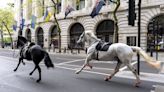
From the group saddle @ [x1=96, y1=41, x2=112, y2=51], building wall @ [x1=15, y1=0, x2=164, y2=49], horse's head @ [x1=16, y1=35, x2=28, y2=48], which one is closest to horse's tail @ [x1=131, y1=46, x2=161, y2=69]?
saddle @ [x1=96, y1=41, x2=112, y2=51]

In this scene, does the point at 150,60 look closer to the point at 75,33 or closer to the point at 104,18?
the point at 104,18

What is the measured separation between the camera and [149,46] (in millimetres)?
33906

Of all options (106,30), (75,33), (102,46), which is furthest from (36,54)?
(75,33)

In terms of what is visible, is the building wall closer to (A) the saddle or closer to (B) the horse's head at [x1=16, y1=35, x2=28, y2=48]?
→ (B) the horse's head at [x1=16, y1=35, x2=28, y2=48]

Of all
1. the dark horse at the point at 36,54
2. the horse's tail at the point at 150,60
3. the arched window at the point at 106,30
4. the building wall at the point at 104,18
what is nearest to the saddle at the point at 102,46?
the horse's tail at the point at 150,60

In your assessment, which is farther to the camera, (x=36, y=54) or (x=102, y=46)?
(x=36, y=54)

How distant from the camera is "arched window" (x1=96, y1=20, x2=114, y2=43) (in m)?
38.6

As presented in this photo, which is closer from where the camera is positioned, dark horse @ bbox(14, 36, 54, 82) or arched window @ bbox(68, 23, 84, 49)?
dark horse @ bbox(14, 36, 54, 82)

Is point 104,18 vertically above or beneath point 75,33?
above

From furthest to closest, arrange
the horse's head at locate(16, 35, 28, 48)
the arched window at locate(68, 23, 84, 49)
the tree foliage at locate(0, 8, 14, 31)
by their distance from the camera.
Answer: the tree foliage at locate(0, 8, 14, 31) < the arched window at locate(68, 23, 84, 49) < the horse's head at locate(16, 35, 28, 48)

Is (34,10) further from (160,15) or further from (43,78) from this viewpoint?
(43,78)

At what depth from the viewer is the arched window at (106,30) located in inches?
1518

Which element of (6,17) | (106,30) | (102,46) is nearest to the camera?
(102,46)

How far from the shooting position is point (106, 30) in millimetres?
39219
